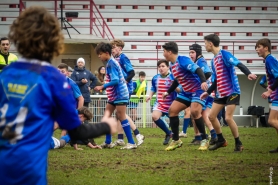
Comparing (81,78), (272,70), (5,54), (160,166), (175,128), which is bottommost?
(160,166)

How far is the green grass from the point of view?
6652mm

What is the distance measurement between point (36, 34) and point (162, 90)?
10.9m

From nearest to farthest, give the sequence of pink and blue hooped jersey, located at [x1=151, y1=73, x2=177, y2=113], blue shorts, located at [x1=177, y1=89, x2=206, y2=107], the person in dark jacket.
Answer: blue shorts, located at [x1=177, y1=89, x2=206, y2=107], pink and blue hooped jersey, located at [x1=151, y1=73, x2=177, y2=113], the person in dark jacket

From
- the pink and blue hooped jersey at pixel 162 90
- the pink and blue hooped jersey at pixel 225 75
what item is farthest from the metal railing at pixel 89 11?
the pink and blue hooped jersey at pixel 225 75

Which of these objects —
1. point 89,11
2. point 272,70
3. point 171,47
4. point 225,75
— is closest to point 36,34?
point 225,75

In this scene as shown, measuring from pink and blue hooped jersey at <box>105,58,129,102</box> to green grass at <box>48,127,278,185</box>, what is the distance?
1052 mm

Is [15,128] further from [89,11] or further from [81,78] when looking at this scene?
[89,11]

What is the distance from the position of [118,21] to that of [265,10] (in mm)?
7246

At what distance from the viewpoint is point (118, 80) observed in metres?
10.8

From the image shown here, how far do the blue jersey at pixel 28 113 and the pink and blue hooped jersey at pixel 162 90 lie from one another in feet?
33.5

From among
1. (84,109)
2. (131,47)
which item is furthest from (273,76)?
(131,47)

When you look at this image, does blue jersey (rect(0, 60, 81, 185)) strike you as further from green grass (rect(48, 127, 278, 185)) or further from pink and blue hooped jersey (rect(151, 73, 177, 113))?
pink and blue hooped jersey (rect(151, 73, 177, 113))

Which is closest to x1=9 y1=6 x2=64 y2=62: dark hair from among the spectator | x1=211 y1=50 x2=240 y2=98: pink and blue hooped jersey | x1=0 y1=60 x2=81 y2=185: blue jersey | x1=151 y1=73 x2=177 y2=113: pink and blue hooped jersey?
x1=0 y1=60 x2=81 y2=185: blue jersey

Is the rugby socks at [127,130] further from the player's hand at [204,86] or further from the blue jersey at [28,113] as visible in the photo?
the blue jersey at [28,113]
